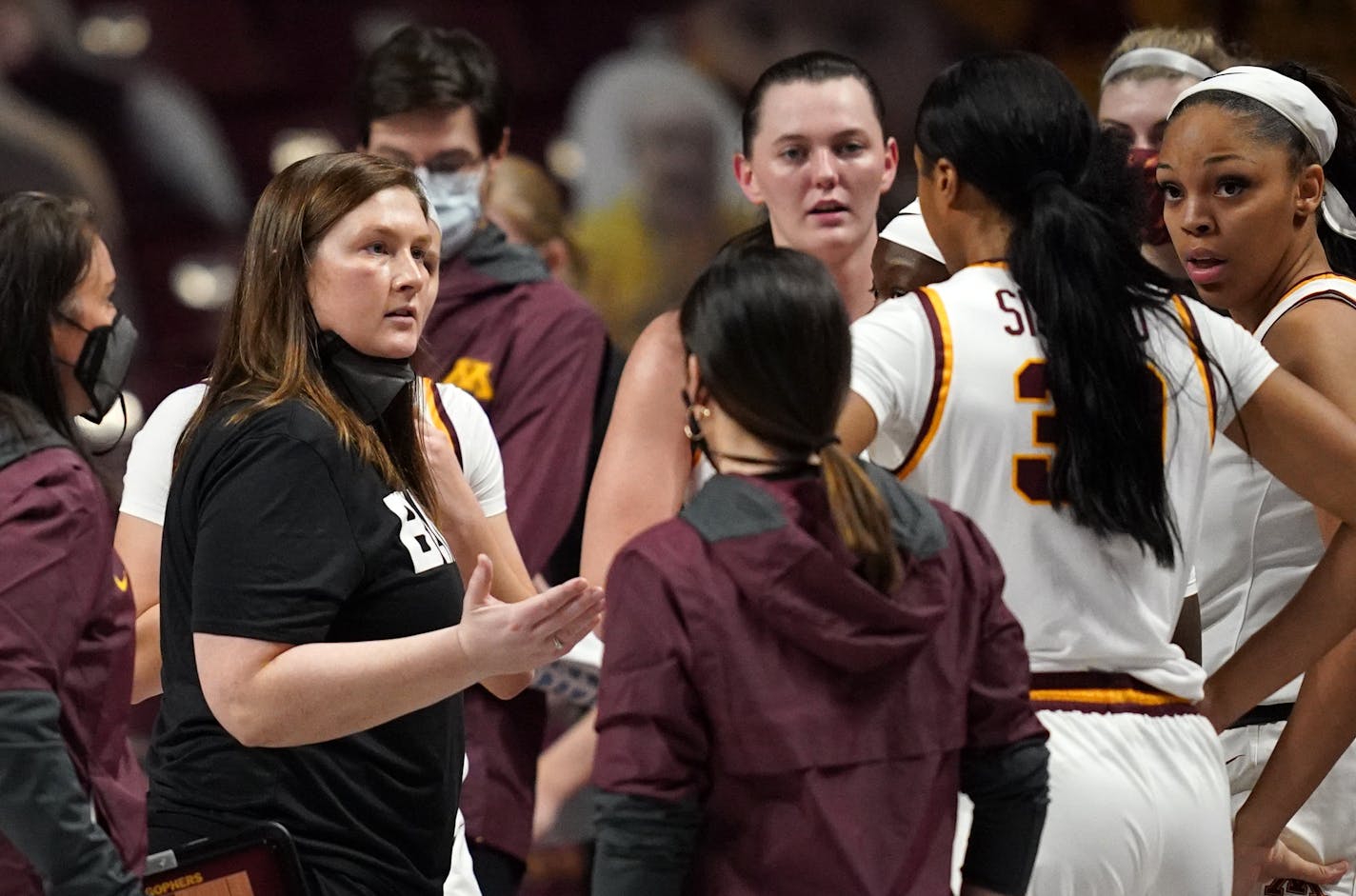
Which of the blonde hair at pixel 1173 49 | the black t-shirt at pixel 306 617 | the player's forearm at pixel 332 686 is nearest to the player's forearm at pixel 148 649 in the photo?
the black t-shirt at pixel 306 617

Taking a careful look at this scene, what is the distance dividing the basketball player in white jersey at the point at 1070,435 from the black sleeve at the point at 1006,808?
1.17 feet

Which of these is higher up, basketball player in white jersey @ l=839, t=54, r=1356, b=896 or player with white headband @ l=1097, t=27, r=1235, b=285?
player with white headband @ l=1097, t=27, r=1235, b=285

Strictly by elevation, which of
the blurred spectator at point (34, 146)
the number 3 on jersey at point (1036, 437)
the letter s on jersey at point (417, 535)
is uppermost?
the blurred spectator at point (34, 146)

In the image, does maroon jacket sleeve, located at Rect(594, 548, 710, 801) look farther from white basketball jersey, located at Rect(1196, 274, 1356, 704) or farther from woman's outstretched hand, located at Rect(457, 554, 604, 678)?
white basketball jersey, located at Rect(1196, 274, 1356, 704)

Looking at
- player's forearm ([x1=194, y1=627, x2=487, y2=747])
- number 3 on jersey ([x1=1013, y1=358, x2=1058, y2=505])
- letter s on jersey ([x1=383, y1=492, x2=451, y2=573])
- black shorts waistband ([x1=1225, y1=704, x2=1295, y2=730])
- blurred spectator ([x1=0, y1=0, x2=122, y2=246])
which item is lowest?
black shorts waistband ([x1=1225, y1=704, x2=1295, y2=730])

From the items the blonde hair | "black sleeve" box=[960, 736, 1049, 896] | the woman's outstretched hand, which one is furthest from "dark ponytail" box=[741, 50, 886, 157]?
"black sleeve" box=[960, 736, 1049, 896]

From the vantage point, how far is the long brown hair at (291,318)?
2.56 meters

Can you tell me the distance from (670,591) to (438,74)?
285 cm

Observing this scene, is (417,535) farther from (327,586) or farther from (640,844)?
(640,844)

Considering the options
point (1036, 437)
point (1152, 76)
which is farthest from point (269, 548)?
point (1152, 76)

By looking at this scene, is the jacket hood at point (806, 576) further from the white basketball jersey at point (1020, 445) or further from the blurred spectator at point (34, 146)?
the blurred spectator at point (34, 146)

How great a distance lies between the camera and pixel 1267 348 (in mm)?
3168

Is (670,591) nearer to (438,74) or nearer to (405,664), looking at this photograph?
(405,664)

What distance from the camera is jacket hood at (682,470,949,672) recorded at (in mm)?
2031
